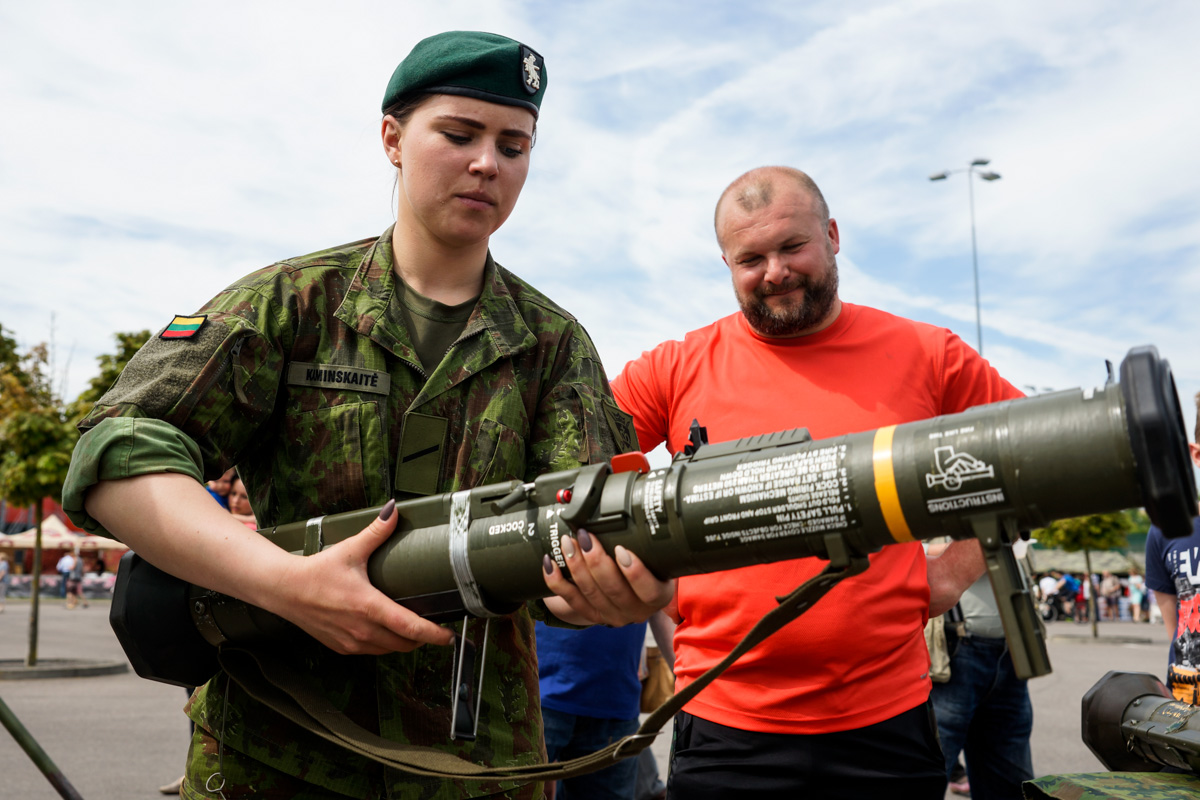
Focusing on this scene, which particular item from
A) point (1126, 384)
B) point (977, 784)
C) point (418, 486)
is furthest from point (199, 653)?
point (977, 784)

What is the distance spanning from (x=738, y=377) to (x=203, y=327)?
1754mm

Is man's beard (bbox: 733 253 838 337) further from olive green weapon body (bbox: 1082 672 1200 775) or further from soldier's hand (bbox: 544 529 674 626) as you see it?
soldier's hand (bbox: 544 529 674 626)

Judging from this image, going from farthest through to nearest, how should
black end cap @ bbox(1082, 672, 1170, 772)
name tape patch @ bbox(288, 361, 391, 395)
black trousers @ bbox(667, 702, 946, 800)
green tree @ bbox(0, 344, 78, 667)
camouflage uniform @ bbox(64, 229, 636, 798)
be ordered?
green tree @ bbox(0, 344, 78, 667) < black trousers @ bbox(667, 702, 946, 800) < black end cap @ bbox(1082, 672, 1170, 772) < name tape patch @ bbox(288, 361, 391, 395) < camouflage uniform @ bbox(64, 229, 636, 798)

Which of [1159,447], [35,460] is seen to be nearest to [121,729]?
[35,460]

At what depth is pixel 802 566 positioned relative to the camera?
9.05 feet

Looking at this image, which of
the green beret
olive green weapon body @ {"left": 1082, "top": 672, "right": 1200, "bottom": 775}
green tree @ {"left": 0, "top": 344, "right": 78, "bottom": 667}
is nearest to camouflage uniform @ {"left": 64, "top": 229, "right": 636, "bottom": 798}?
the green beret

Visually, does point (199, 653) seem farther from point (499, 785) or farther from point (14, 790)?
point (14, 790)

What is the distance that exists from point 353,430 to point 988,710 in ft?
13.8

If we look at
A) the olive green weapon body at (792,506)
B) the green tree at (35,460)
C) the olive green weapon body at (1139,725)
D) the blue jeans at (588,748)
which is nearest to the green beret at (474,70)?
the olive green weapon body at (792,506)

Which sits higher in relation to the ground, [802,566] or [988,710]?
[802,566]

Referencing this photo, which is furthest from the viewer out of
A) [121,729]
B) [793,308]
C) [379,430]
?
[121,729]

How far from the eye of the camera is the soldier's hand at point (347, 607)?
163 cm

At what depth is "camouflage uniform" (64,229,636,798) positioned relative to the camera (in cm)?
181

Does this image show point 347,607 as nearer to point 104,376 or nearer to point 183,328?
point 183,328
